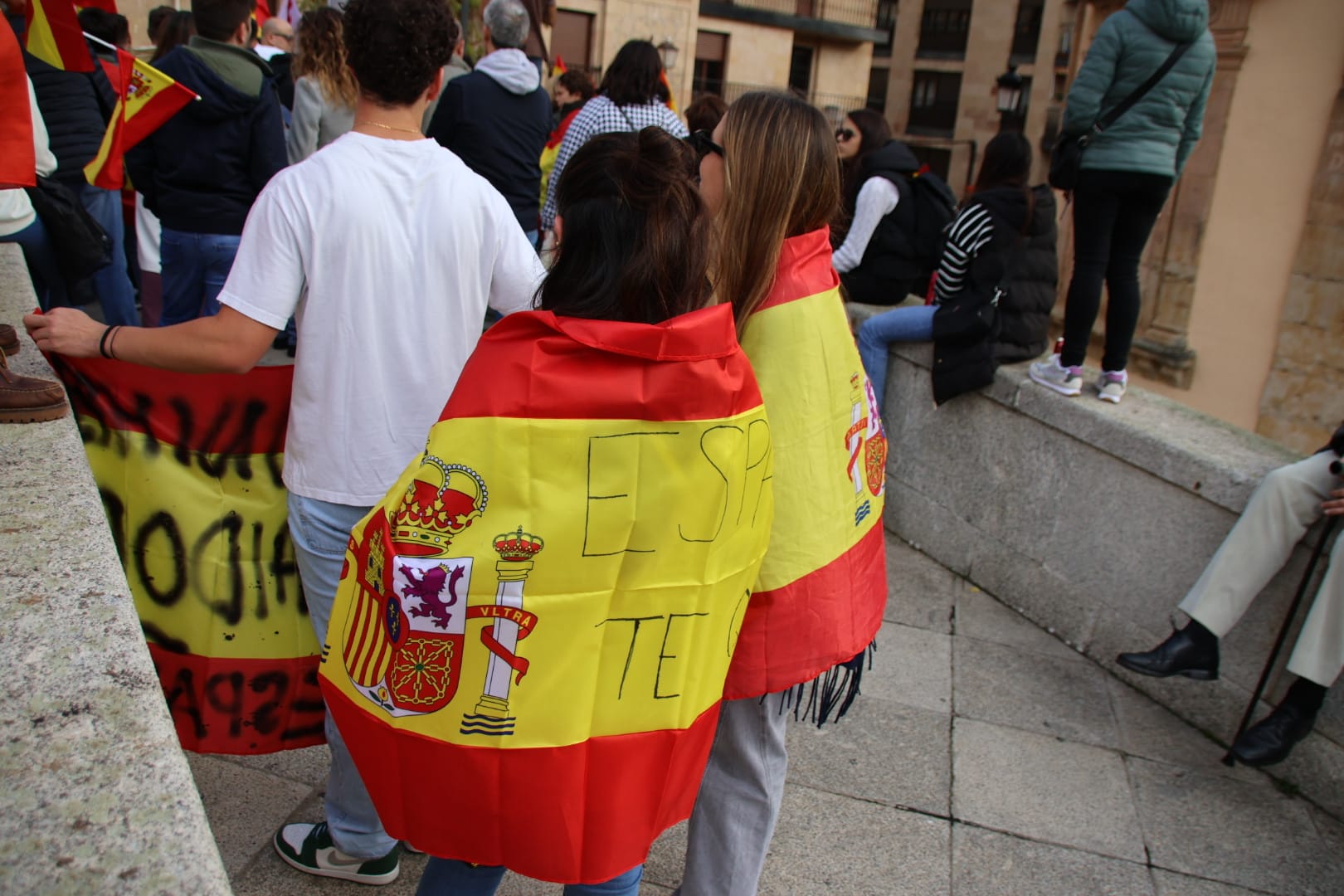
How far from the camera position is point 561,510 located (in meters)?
1.53

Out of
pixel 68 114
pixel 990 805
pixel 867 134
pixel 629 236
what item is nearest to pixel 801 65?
pixel 867 134

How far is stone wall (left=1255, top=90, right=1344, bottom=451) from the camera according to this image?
10.3 metres

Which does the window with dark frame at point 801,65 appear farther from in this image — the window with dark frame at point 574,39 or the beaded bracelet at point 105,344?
the beaded bracelet at point 105,344

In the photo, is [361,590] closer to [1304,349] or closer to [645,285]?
[645,285]

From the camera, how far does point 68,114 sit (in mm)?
5070

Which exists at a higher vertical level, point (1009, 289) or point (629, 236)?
point (629, 236)

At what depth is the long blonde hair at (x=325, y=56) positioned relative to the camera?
4.87 metres

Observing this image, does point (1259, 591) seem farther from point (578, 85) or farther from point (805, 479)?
point (578, 85)

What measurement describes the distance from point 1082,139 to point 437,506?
3.73 metres

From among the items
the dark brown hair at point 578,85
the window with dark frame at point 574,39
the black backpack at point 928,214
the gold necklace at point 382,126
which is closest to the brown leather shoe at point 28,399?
the gold necklace at point 382,126

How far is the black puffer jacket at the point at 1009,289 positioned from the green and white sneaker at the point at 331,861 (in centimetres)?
311

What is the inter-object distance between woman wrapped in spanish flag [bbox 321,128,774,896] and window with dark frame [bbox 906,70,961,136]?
4924 cm

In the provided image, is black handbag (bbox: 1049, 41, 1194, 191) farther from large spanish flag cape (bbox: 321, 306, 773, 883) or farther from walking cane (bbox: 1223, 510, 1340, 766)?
large spanish flag cape (bbox: 321, 306, 773, 883)

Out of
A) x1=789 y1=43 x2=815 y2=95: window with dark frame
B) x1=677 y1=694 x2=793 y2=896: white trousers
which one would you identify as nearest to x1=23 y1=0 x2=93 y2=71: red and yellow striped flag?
x1=677 y1=694 x2=793 y2=896: white trousers
